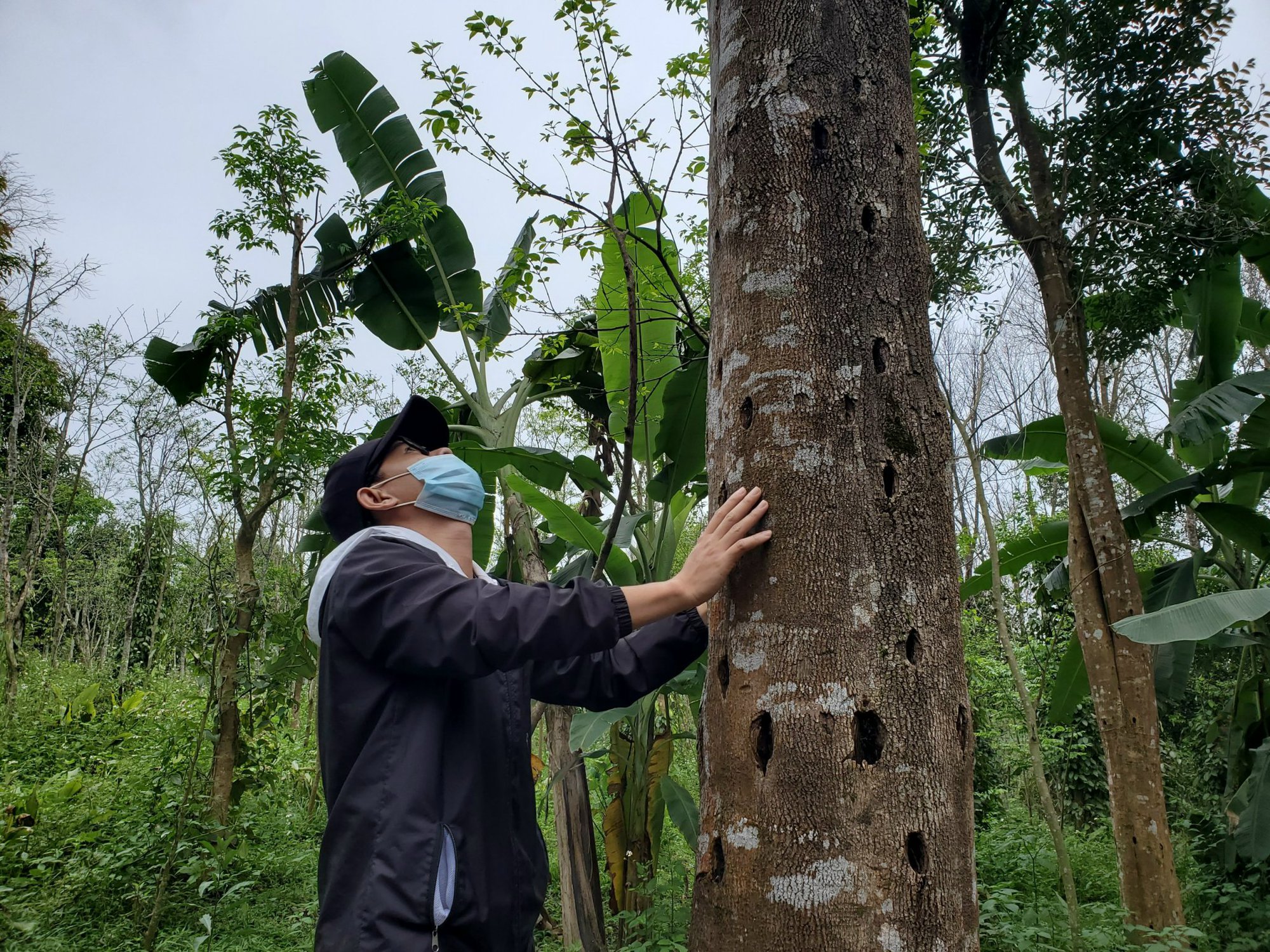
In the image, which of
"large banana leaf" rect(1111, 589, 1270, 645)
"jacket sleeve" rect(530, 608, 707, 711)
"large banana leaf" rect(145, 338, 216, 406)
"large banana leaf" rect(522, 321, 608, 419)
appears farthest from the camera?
"large banana leaf" rect(145, 338, 216, 406)

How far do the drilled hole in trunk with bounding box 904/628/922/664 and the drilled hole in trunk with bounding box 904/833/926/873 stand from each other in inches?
11.2

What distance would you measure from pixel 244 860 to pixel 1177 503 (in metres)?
6.96

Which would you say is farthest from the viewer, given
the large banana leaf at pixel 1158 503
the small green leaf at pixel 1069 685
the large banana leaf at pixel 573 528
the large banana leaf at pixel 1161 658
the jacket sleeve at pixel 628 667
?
the small green leaf at pixel 1069 685

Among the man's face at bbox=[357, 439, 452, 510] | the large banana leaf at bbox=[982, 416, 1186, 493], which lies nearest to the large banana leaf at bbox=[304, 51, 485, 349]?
the large banana leaf at bbox=[982, 416, 1186, 493]

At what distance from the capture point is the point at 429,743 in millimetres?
1638

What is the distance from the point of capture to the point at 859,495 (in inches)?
58.0

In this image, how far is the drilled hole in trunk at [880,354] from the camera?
5.08 ft

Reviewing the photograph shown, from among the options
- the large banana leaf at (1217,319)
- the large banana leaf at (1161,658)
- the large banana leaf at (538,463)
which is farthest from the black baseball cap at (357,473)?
the large banana leaf at (1217,319)

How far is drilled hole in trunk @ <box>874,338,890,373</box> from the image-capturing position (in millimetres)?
1548

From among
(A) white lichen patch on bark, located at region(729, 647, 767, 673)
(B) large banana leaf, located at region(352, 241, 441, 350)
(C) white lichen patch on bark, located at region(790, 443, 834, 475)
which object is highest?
(B) large banana leaf, located at region(352, 241, 441, 350)

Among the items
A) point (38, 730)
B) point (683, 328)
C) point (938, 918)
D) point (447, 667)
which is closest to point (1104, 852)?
point (683, 328)

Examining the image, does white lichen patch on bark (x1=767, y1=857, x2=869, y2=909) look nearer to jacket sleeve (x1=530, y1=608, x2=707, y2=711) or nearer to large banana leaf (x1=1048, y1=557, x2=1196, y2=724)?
jacket sleeve (x1=530, y1=608, x2=707, y2=711)

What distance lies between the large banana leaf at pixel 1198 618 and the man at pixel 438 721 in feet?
9.38

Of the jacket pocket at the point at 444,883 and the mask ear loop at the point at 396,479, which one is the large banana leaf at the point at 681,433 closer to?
the mask ear loop at the point at 396,479
